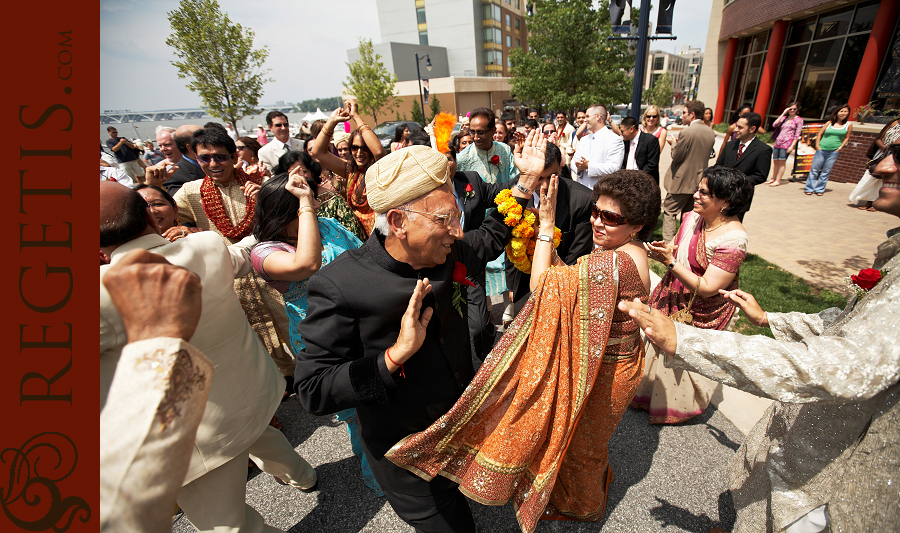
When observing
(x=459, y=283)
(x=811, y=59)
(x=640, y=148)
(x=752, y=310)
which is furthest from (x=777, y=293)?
(x=811, y=59)

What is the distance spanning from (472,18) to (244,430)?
5783 centimetres

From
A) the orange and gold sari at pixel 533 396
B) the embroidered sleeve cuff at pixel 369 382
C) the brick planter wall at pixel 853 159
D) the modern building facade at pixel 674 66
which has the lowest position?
the brick planter wall at pixel 853 159

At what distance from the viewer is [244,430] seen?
1658mm

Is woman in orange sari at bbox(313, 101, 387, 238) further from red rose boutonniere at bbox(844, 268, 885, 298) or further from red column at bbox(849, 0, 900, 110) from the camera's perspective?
red column at bbox(849, 0, 900, 110)

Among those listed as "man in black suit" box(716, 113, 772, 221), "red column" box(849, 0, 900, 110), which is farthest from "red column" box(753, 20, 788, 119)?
"man in black suit" box(716, 113, 772, 221)

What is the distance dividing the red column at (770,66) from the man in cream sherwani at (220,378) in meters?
22.9

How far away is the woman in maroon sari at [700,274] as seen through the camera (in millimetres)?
2521

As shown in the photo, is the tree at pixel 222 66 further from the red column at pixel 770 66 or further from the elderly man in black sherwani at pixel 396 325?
the red column at pixel 770 66

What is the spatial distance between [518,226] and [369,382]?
1.42 metres

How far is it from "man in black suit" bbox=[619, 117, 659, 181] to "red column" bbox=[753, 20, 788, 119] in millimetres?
16303

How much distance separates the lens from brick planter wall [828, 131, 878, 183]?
9359 millimetres

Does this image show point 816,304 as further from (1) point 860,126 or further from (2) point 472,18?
(2) point 472,18

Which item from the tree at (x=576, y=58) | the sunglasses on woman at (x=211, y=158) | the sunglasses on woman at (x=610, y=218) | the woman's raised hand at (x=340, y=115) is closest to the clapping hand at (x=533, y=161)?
the sunglasses on woman at (x=610, y=218)

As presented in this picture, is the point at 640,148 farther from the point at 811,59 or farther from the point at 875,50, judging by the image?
the point at 811,59
